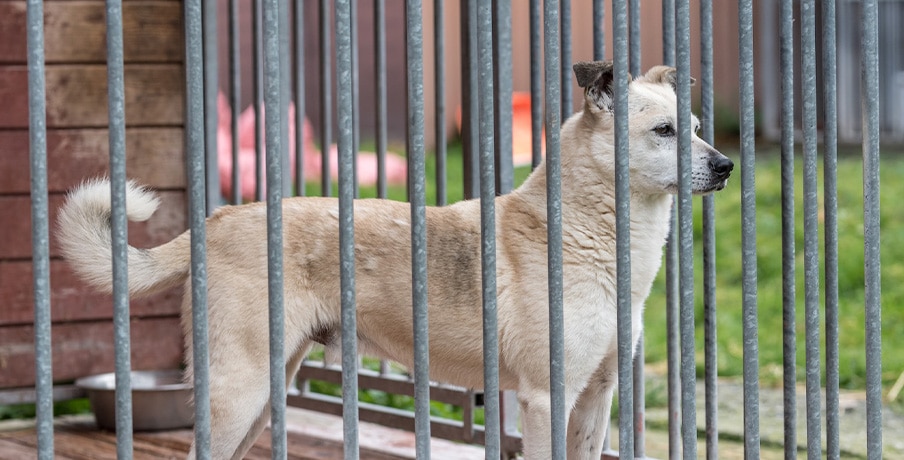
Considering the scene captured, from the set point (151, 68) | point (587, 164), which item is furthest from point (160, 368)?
point (587, 164)

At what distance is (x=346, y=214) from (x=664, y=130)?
3.85 feet

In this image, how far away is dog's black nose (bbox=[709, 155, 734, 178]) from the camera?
109 inches

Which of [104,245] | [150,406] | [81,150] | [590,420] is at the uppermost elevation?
[81,150]

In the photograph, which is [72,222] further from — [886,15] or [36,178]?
[886,15]

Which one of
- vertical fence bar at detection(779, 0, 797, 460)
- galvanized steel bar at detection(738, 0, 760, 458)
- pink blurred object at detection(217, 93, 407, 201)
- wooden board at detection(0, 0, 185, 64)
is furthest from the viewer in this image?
pink blurred object at detection(217, 93, 407, 201)

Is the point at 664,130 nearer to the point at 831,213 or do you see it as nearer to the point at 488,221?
the point at 831,213

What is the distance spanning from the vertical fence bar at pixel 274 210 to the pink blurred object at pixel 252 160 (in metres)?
4.50

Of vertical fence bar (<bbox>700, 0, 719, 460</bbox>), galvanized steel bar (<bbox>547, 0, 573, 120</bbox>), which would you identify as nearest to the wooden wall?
galvanized steel bar (<bbox>547, 0, 573, 120</bbox>)

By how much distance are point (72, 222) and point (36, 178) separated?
84 cm

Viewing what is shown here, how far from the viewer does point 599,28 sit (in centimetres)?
307

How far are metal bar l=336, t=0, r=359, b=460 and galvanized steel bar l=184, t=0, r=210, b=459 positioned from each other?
25 centimetres

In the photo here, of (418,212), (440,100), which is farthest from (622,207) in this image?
(440,100)

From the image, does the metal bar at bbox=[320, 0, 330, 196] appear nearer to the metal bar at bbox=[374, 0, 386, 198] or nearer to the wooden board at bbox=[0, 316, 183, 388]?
the metal bar at bbox=[374, 0, 386, 198]

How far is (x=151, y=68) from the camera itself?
4496mm
